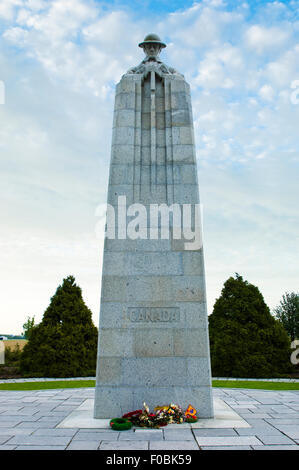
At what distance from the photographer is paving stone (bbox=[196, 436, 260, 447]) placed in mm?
6453

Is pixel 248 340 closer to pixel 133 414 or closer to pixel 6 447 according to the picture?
pixel 133 414

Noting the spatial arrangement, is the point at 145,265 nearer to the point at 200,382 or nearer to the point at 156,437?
the point at 200,382

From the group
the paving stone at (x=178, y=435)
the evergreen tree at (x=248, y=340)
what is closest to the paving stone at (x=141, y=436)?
the paving stone at (x=178, y=435)

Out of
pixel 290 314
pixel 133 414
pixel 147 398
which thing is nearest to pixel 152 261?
pixel 147 398

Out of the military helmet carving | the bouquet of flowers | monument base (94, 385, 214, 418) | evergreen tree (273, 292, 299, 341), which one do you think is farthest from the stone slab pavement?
evergreen tree (273, 292, 299, 341)

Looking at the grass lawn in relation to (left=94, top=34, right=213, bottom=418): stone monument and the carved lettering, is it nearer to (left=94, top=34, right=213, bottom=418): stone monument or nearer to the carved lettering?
(left=94, top=34, right=213, bottom=418): stone monument

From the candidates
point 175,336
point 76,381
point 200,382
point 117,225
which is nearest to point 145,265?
point 117,225

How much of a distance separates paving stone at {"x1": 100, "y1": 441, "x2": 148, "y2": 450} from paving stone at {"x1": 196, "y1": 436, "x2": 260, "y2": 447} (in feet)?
3.52

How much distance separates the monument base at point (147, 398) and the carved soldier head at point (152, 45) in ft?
34.0

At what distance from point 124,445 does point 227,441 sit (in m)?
1.94

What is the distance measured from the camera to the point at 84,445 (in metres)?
6.34

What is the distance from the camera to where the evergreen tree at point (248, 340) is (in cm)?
1817

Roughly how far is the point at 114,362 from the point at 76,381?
8.69 meters

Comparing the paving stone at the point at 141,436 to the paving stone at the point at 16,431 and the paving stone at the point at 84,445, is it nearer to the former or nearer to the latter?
the paving stone at the point at 84,445
